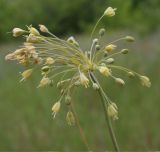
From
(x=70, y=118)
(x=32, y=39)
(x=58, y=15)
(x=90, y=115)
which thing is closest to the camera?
(x=32, y=39)

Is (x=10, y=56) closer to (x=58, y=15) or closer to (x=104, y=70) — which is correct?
(x=104, y=70)

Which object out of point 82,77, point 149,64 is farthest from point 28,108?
point 82,77

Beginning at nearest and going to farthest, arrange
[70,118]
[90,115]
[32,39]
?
1. [32,39]
2. [70,118]
3. [90,115]

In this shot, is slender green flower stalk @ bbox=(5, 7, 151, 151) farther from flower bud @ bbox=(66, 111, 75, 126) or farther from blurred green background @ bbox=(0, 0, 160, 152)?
blurred green background @ bbox=(0, 0, 160, 152)

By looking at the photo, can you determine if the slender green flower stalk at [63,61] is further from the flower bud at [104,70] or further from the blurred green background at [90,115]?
the blurred green background at [90,115]

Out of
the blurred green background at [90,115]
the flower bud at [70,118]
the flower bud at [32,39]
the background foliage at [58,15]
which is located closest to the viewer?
the flower bud at [32,39]

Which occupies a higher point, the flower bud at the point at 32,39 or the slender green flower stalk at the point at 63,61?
the flower bud at the point at 32,39

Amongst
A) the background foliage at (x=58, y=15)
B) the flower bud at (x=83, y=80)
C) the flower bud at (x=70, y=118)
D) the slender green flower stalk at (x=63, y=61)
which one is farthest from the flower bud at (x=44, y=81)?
the background foliage at (x=58, y=15)

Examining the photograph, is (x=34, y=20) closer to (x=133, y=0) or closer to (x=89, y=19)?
(x=89, y=19)

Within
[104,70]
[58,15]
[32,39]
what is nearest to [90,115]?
[104,70]

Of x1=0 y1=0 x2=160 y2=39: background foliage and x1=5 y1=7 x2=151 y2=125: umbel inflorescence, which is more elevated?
x1=0 y1=0 x2=160 y2=39: background foliage

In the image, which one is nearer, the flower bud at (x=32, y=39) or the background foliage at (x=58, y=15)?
the flower bud at (x=32, y=39)

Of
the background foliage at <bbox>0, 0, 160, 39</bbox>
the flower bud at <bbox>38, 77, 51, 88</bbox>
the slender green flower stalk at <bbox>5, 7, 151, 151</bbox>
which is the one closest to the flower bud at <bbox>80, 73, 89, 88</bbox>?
the slender green flower stalk at <bbox>5, 7, 151, 151</bbox>
